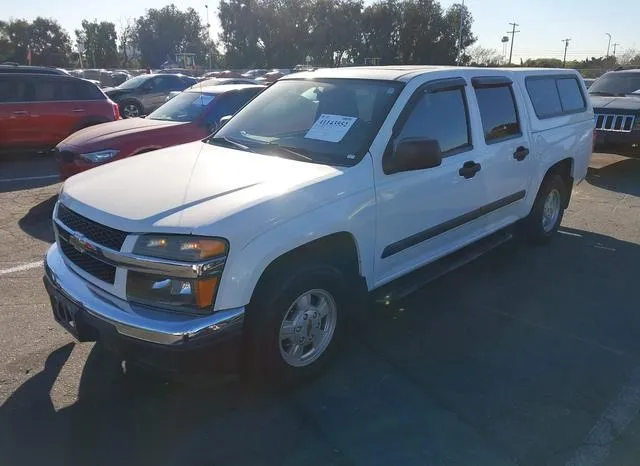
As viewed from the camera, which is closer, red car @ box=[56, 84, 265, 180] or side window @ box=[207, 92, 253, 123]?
red car @ box=[56, 84, 265, 180]

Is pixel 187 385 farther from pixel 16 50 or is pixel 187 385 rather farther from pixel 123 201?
pixel 16 50

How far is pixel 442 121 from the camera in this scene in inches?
160

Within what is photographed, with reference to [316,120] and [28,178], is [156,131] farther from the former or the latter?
[316,120]

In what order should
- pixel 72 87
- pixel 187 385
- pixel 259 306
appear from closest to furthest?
pixel 259 306 → pixel 187 385 → pixel 72 87

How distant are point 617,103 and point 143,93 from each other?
1330 cm

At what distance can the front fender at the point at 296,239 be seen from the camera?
269 centimetres

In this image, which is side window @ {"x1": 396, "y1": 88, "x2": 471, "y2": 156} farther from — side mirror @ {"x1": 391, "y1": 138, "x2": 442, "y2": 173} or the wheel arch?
the wheel arch

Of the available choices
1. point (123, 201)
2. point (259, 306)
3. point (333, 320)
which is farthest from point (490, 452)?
point (123, 201)

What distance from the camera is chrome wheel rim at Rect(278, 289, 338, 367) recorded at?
3.13 m

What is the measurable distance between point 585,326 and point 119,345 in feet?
11.2

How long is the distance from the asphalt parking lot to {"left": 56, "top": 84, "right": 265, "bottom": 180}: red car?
96.9 inches

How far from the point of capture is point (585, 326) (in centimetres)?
416

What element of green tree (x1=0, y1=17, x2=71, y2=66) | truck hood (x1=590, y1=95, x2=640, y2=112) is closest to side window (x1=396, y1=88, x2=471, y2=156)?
truck hood (x1=590, y1=95, x2=640, y2=112)

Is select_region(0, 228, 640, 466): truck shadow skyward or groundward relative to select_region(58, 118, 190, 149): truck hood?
groundward
